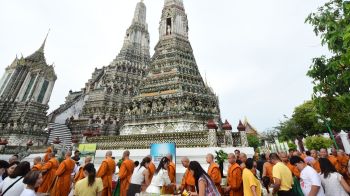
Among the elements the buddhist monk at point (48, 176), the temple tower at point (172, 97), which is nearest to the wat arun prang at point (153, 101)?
the temple tower at point (172, 97)

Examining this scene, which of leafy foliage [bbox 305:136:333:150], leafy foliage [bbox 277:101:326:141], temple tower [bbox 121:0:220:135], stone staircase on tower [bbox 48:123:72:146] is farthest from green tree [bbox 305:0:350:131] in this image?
stone staircase on tower [bbox 48:123:72:146]

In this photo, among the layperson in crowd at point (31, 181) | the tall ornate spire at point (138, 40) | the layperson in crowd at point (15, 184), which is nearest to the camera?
the layperson in crowd at point (31, 181)

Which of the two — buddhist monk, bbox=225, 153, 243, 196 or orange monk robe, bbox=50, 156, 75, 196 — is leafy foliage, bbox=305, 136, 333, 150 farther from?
orange monk robe, bbox=50, 156, 75, 196

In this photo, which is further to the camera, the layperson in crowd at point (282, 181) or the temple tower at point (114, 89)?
the temple tower at point (114, 89)

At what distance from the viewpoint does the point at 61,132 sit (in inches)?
1170

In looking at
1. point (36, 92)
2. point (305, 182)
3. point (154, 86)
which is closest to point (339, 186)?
point (305, 182)

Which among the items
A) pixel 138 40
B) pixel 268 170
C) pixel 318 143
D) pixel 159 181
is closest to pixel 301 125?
pixel 318 143

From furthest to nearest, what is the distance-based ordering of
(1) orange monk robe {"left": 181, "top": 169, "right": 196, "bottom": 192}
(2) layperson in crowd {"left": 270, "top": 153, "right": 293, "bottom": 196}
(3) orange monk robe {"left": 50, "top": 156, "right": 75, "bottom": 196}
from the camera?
(3) orange monk robe {"left": 50, "top": 156, "right": 75, "bottom": 196}
(1) orange monk robe {"left": 181, "top": 169, "right": 196, "bottom": 192}
(2) layperson in crowd {"left": 270, "top": 153, "right": 293, "bottom": 196}

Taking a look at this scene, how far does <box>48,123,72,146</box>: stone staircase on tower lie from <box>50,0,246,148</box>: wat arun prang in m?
Answer: 0.90

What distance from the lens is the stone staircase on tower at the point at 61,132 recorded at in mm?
28936

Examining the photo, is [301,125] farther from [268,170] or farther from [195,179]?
[195,179]

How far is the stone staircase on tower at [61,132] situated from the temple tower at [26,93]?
467 cm

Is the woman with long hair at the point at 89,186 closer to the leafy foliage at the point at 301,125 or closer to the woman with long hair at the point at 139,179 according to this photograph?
the woman with long hair at the point at 139,179

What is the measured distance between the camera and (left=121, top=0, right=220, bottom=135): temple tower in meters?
20.7
